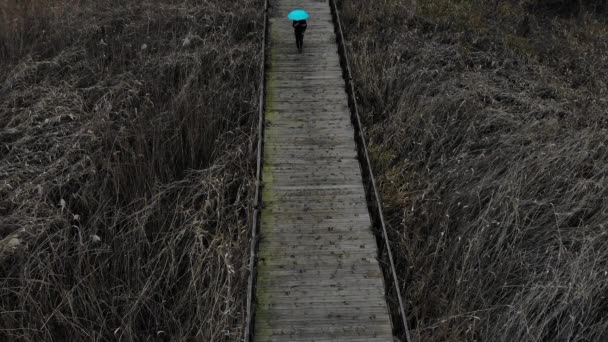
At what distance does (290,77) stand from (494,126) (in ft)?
18.1

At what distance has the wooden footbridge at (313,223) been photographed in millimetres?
7367

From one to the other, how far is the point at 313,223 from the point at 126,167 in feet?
14.4

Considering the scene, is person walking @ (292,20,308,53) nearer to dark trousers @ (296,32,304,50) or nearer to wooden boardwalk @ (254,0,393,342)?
dark trousers @ (296,32,304,50)

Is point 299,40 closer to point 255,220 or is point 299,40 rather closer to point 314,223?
point 314,223

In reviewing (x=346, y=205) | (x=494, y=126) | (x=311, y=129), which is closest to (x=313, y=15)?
(x=311, y=129)

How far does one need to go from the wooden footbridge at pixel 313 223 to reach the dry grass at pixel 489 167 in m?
0.81

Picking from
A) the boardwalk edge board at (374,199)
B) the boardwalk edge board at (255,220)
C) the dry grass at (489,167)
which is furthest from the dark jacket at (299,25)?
the dry grass at (489,167)

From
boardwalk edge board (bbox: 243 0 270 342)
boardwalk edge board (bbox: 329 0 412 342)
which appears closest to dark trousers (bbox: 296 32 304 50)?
boardwalk edge board (bbox: 243 0 270 342)

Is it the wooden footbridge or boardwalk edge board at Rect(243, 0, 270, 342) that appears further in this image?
the wooden footbridge

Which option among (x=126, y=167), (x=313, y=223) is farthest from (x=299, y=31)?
(x=313, y=223)

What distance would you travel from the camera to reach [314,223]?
8.72 metres

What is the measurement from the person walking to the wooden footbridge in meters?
0.63

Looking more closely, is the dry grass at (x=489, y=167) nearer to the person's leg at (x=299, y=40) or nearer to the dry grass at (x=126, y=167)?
the person's leg at (x=299, y=40)

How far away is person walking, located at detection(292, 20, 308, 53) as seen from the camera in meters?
12.2
